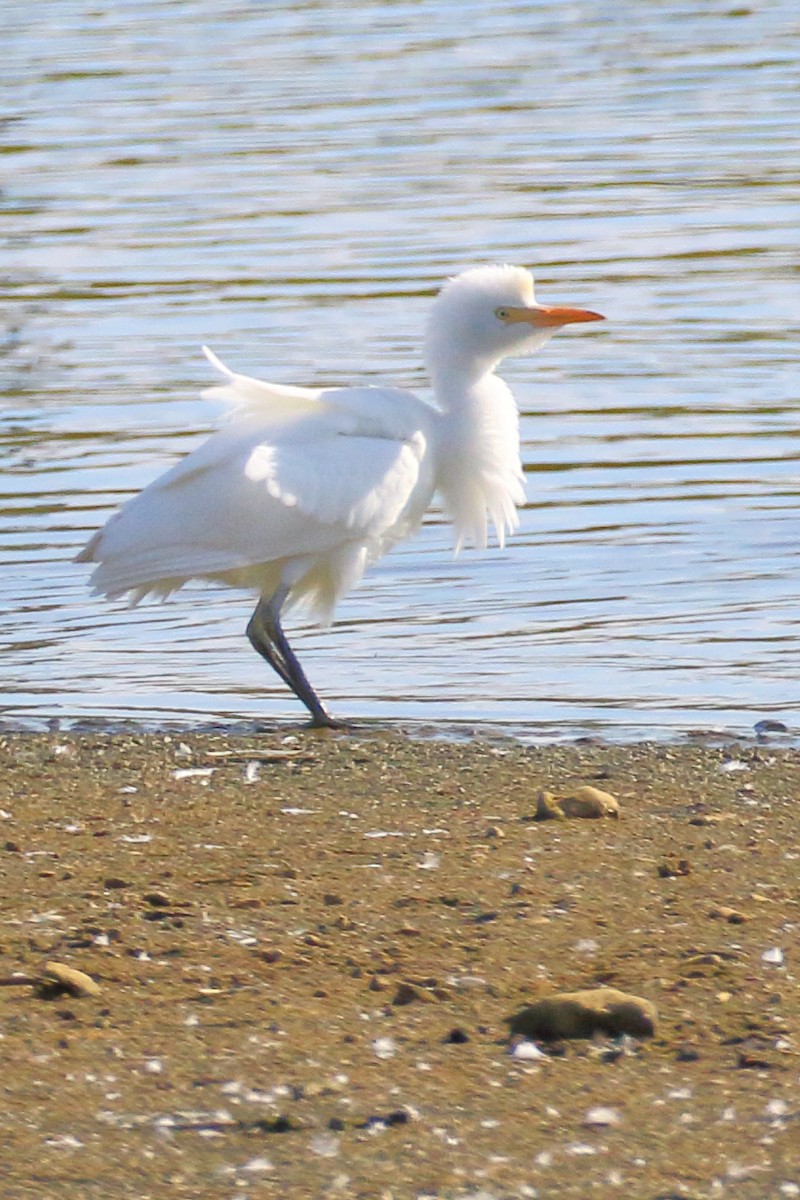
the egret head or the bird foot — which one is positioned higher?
the egret head

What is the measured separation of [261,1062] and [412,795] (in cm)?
237

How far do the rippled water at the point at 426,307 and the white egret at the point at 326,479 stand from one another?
53 centimetres

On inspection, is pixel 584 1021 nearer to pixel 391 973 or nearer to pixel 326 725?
pixel 391 973

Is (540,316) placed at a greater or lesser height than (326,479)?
greater

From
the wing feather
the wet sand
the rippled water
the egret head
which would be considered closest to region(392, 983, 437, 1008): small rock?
the wet sand

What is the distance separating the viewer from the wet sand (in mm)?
4215

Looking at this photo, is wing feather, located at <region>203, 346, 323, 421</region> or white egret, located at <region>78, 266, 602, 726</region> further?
wing feather, located at <region>203, 346, 323, 421</region>

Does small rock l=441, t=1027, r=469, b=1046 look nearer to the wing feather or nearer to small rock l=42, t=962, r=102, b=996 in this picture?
small rock l=42, t=962, r=102, b=996

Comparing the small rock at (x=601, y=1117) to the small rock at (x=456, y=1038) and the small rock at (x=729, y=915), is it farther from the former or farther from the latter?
the small rock at (x=729, y=915)

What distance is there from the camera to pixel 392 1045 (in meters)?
4.75

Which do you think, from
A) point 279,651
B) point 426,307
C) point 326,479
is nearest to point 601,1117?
point 326,479

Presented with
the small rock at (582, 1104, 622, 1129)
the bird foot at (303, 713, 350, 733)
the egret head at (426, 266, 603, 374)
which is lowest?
the bird foot at (303, 713, 350, 733)

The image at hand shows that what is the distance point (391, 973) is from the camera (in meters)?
5.18

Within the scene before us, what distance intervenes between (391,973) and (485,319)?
425 cm
